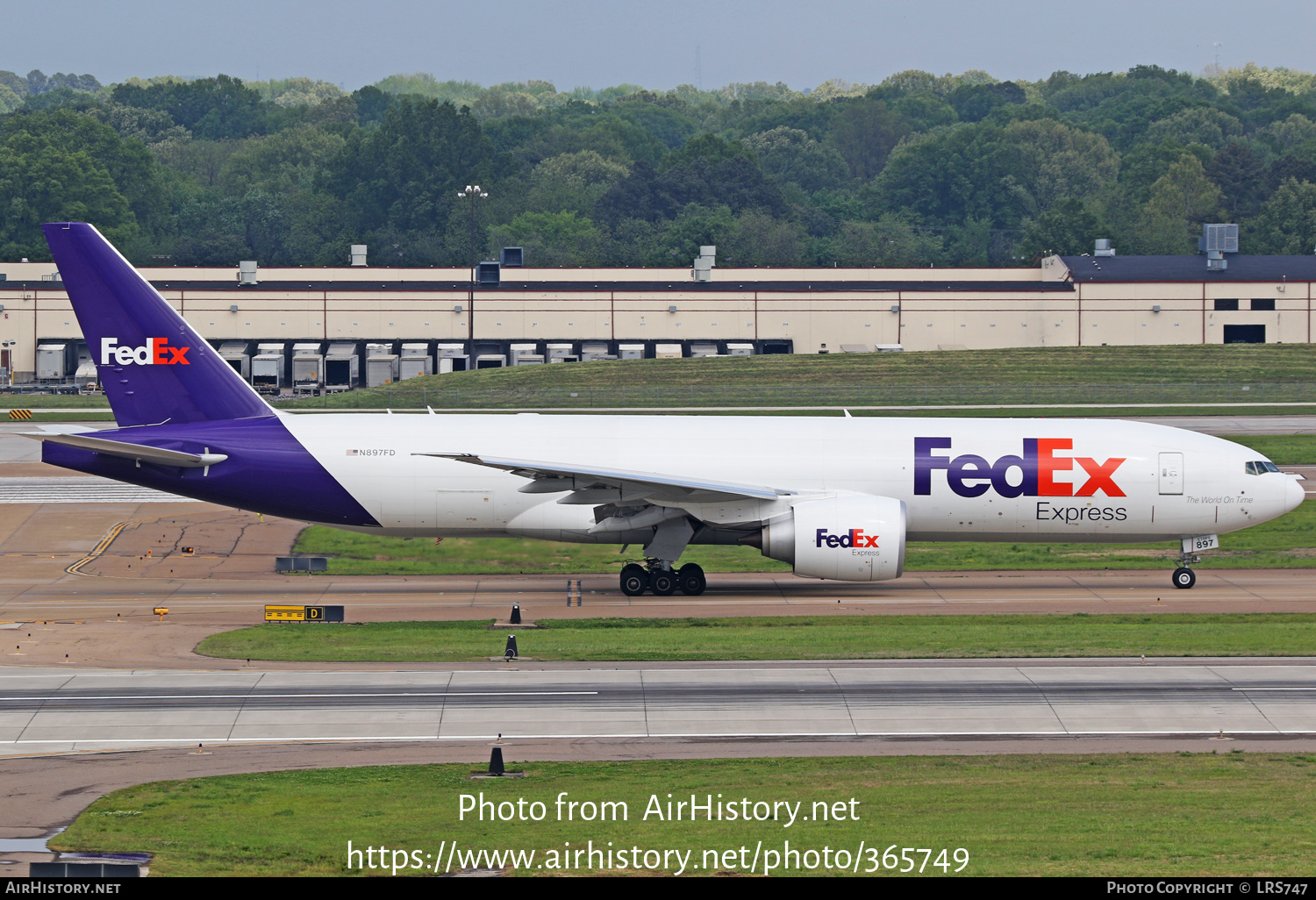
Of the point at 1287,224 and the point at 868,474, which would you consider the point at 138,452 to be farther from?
the point at 1287,224

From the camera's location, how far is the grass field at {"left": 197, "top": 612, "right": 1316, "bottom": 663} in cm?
3169

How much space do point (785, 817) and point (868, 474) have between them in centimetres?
2029

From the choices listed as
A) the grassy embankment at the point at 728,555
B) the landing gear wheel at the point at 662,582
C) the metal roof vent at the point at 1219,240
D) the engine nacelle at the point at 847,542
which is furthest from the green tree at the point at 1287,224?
the landing gear wheel at the point at 662,582

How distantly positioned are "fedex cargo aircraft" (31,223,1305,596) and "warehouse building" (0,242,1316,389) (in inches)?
2830

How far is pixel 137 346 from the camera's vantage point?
40.1 m

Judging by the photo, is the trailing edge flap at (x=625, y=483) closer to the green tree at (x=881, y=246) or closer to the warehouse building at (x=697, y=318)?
the warehouse building at (x=697, y=318)

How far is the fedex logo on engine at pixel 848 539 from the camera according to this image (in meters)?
37.7

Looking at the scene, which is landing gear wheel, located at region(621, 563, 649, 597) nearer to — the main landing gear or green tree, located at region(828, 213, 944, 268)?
the main landing gear

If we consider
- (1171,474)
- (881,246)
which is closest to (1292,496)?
(1171,474)

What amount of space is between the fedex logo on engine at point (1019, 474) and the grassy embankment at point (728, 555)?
3.78 meters

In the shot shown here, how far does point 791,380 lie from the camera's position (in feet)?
317

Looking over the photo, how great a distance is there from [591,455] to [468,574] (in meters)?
6.42

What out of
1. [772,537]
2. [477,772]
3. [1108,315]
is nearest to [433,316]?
[1108,315]

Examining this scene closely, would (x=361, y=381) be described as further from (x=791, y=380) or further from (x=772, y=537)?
(x=772, y=537)
